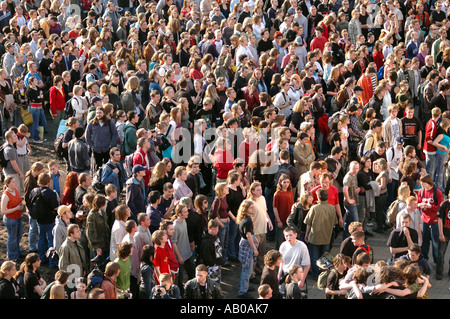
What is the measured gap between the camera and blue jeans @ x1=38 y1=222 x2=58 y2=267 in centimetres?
1252

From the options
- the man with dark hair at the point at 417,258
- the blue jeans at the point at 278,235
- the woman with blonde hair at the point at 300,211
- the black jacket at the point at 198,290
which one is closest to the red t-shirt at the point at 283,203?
the blue jeans at the point at 278,235

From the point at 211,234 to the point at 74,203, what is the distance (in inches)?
106

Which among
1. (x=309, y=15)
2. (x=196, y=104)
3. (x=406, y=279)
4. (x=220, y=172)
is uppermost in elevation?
(x=309, y=15)

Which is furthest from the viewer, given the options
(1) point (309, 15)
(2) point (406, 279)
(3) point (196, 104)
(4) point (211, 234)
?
(1) point (309, 15)

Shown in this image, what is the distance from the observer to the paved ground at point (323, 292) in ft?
38.5

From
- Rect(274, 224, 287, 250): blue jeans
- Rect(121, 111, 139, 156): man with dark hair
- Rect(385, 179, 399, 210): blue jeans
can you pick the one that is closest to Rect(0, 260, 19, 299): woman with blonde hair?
Rect(274, 224, 287, 250): blue jeans

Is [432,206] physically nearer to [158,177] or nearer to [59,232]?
[158,177]

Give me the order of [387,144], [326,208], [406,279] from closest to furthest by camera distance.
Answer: [406,279], [326,208], [387,144]

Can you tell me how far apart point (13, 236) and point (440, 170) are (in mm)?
7901

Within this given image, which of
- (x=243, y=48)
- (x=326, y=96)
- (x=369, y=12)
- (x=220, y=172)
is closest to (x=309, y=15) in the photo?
(x=369, y=12)

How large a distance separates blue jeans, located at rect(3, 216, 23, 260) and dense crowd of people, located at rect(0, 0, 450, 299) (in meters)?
0.02

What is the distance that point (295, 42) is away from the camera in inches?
754

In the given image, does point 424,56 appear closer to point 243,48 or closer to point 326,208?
point 243,48

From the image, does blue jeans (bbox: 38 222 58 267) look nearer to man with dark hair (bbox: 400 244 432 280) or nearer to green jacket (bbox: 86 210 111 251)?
green jacket (bbox: 86 210 111 251)
